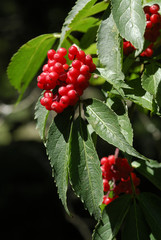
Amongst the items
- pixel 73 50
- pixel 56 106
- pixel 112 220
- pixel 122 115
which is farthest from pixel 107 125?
pixel 112 220

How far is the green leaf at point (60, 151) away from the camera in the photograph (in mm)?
1051

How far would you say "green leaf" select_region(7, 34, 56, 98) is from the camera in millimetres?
1534

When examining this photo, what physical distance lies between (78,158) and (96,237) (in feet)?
1.22

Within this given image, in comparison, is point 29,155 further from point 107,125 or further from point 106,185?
point 107,125

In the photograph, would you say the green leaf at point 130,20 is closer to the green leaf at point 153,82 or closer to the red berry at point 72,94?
the green leaf at point 153,82

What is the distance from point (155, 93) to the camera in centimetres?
109

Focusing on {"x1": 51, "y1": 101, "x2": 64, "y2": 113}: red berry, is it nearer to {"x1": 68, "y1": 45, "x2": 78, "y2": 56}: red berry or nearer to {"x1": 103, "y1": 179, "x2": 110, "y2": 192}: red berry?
{"x1": 68, "y1": 45, "x2": 78, "y2": 56}: red berry

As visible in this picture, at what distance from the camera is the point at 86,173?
3.42 feet

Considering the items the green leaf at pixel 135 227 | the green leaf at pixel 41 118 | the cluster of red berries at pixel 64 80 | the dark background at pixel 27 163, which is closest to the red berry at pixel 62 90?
the cluster of red berries at pixel 64 80

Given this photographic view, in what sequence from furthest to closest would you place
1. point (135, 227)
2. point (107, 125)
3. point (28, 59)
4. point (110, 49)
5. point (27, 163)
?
point (27, 163), point (28, 59), point (135, 227), point (110, 49), point (107, 125)

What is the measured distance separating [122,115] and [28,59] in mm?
708

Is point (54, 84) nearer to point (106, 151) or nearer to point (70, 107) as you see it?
point (70, 107)

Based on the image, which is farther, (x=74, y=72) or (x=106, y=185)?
(x=106, y=185)

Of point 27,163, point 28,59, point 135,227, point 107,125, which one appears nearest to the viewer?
point 107,125
